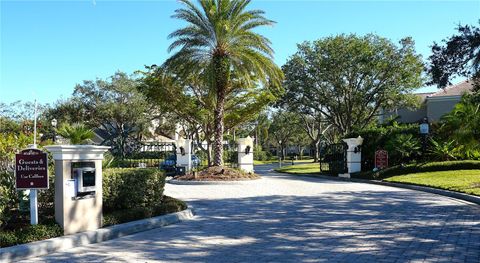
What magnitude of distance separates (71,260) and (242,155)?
19446 millimetres

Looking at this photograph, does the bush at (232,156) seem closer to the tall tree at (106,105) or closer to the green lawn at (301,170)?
the green lawn at (301,170)

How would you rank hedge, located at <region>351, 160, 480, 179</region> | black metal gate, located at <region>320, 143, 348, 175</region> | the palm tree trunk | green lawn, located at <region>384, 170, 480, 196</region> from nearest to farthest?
green lawn, located at <region>384, 170, 480, 196</region>
hedge, located at <region>351, 160, 480, 179</region>
the palm tree trunk
black metal gate, located at <region>320, 143, 348, 175</region>

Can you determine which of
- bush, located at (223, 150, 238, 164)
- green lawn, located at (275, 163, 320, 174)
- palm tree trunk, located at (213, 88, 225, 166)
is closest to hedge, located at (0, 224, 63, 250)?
palm tree trunk, located at (213, 88, 225, 166)

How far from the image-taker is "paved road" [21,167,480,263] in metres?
7.31

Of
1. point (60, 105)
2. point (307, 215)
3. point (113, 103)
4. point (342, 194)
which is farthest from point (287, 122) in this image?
point (307, 215)

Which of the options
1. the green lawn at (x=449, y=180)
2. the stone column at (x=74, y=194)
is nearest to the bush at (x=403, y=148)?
the green lawn at (x=449, y=180)

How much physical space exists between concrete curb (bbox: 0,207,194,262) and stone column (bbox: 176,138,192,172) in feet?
51.4

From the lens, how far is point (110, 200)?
1015 cm

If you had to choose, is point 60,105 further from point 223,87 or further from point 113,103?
point 223,87

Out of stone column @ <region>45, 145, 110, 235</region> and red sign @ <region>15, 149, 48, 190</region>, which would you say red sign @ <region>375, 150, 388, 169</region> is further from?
red sign @ <region>15, 149, 48, 190</region>

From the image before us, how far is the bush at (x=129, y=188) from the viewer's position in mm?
10133

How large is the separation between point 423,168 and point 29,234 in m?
19.0

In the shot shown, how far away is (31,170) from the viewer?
8258mm

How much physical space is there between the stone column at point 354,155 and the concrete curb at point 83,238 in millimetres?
16120
